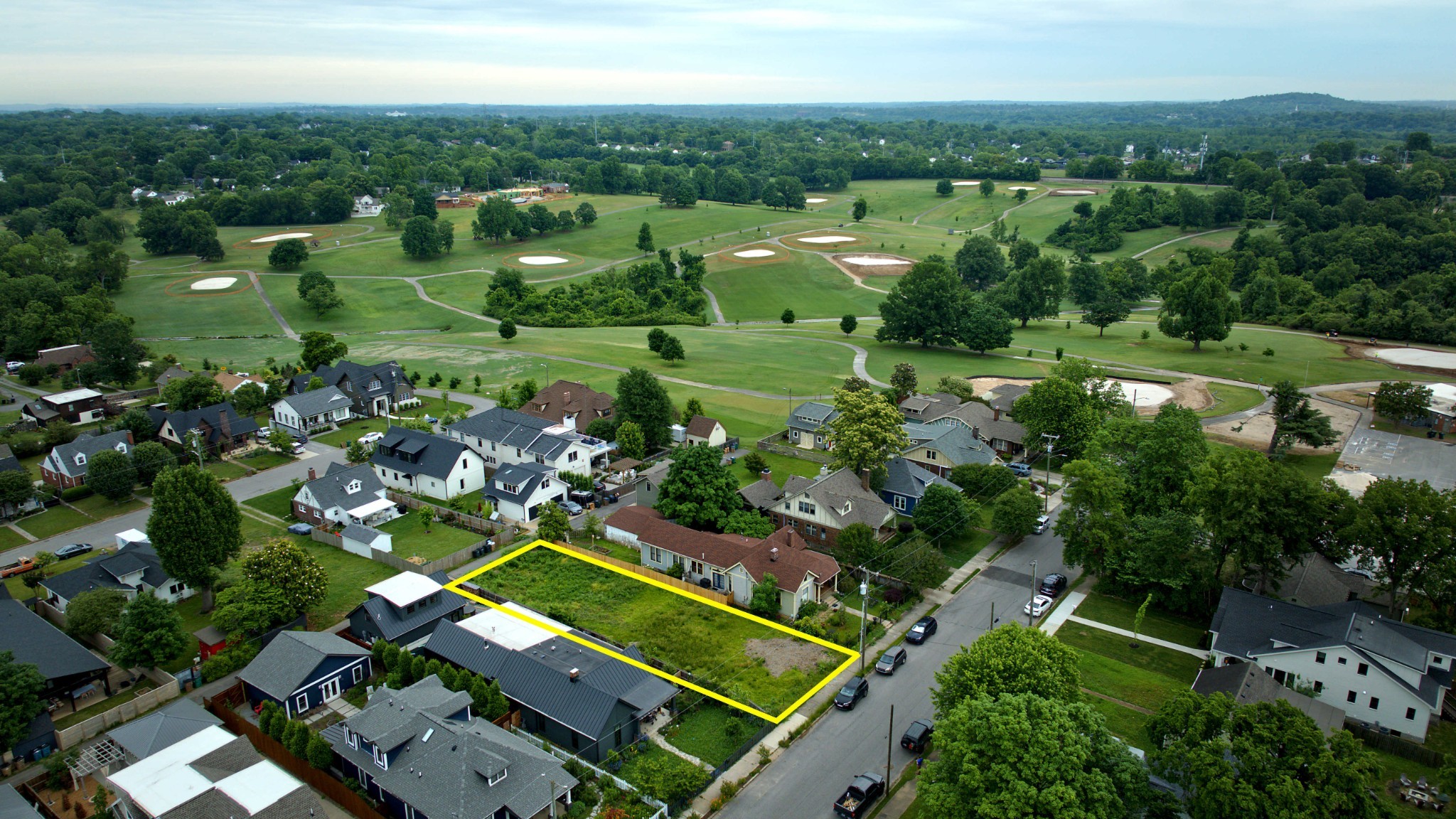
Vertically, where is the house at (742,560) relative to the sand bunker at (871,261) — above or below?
below

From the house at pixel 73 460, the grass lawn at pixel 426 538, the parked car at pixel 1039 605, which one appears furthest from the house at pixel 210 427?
the parked car at pixel 1039 605

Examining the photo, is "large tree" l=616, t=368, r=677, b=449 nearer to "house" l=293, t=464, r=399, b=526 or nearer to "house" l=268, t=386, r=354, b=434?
"house" l=293, t=464, r=399, b=526

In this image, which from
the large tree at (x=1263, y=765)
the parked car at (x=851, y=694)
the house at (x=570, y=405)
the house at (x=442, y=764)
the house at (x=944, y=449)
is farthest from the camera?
the house at (x=570, y=405)

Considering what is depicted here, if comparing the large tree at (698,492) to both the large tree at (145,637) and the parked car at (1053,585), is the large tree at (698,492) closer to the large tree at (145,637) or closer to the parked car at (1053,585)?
the parked car at (1053,585)

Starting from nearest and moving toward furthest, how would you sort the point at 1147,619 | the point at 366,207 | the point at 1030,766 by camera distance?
Answer: 1. the point at 1030,766
2. the point at 1147,619
3. the point at 366,207

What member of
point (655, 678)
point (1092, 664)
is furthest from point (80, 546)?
point (1092, 664)

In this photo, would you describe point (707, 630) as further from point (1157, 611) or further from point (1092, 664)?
point (1157, 611)

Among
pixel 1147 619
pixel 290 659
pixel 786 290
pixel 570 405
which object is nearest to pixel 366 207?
pixel 786 290

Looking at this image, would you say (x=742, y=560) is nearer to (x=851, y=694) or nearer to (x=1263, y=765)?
(x=851, y=694)
